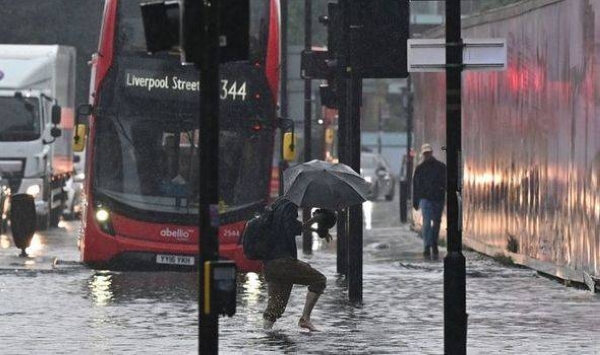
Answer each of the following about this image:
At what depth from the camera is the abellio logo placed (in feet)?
85.6

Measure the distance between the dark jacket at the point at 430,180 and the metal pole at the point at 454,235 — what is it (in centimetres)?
1601

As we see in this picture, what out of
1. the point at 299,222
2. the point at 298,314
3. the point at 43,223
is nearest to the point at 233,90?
the point at 298,314

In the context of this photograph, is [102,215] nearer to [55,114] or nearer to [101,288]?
[101,288]

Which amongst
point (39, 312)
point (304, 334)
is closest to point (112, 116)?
point (39, 312)

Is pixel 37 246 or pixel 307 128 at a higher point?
pixel 307 128

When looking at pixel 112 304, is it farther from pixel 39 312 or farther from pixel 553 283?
pixel 553 283

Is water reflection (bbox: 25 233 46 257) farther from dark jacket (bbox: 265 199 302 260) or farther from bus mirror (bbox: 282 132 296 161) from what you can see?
dark jacket (bbox: 265 199 302 260)

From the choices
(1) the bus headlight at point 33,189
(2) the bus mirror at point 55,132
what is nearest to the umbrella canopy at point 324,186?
(2) the bus mirror at point 55,132

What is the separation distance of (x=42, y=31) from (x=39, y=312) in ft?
87.8

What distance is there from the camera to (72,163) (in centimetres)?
4731

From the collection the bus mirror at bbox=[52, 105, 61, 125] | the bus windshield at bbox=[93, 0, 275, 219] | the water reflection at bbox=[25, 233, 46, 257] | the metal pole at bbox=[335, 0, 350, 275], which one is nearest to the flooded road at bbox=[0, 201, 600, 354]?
the metal pole at bbox=[335, 0, 350, 275]

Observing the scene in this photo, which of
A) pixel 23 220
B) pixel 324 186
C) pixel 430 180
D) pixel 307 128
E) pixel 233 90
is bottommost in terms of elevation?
pixel 23 220

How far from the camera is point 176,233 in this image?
26125 mm

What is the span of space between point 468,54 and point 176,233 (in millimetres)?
11605
